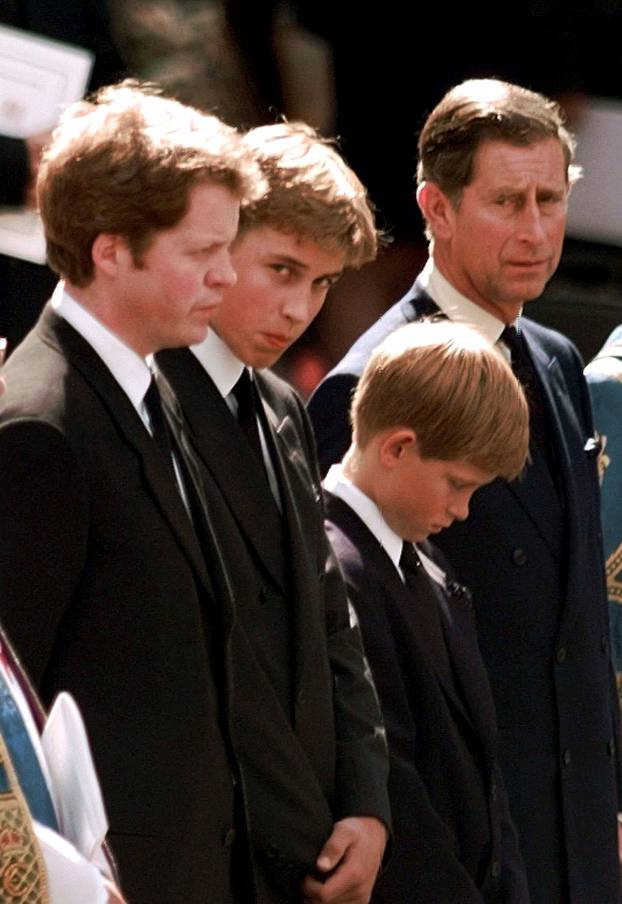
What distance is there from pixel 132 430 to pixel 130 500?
0.10 metres

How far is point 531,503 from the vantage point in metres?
4.18

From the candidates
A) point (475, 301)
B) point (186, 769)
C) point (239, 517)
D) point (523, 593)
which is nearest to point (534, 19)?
point (475, 301)

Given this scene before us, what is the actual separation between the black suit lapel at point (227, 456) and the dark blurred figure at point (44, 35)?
0.81m

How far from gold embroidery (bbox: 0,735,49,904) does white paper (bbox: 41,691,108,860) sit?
0.11 m

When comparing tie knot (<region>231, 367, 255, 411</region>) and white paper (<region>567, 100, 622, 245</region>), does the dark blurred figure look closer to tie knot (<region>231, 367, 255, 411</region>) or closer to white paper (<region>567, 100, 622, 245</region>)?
tie knot (<region>231, 367, 255, 411</region>)

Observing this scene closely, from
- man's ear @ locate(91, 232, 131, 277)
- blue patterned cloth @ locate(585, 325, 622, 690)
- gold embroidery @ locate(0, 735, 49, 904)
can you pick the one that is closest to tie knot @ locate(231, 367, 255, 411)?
man's ear @ locate(91, 232, 131, 277)

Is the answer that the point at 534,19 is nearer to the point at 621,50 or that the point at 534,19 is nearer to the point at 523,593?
the point at 621,50

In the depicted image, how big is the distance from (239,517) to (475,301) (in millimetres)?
998

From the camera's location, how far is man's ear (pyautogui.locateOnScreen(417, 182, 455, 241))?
14.2 feet

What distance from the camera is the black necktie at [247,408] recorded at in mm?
3594

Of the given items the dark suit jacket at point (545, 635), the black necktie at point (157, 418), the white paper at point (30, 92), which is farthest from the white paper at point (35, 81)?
the black necktie at point (157, 418)

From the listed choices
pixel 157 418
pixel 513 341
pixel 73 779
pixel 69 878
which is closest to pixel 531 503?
pixel 513 341

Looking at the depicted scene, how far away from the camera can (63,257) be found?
129 inches

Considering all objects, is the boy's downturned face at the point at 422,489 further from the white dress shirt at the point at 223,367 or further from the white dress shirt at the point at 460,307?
the white dress shirt at the point at 460,307
